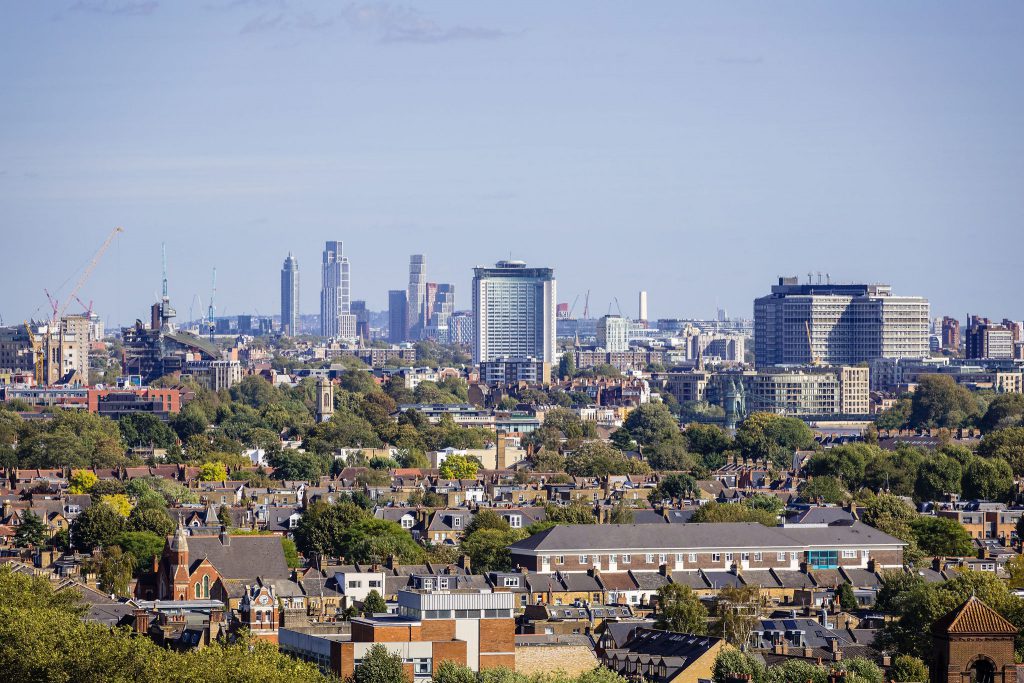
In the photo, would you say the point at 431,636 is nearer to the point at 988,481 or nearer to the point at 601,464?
the point at 988,481

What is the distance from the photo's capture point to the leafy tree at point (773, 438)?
15712cm

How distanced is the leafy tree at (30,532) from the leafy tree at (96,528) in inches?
49.3

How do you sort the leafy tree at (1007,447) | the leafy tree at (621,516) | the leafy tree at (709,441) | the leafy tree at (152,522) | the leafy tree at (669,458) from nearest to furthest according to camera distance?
the leafy tree at (152,522), the leafy tree at (621,516), the leafy tree at (1007,447), the leafy tree at (669,458), the leafy tree at (709,441)

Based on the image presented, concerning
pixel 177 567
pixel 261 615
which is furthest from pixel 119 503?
pixel 261 615

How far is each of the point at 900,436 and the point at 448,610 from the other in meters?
115

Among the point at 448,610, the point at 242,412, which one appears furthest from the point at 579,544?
the point at 242,412

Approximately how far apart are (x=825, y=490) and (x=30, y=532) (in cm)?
3841

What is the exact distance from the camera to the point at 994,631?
1743 inches

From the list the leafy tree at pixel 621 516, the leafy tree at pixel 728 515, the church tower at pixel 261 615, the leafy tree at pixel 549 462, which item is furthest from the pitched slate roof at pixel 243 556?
the leafy tree at pixel 549 462

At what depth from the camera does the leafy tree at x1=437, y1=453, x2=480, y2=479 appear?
445 feet

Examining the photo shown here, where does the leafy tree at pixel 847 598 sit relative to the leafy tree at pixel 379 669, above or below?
below

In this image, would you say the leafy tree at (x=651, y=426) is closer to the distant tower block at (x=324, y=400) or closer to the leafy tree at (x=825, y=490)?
→ the distant tower block at (x=324, y=400)

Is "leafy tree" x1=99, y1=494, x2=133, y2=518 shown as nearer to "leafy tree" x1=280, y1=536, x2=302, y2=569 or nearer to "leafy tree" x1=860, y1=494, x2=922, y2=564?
"leafy tree" x1=280, y1=536, x2=302, y2=569

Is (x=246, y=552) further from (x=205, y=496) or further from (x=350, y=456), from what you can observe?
(x=350, y=456)
